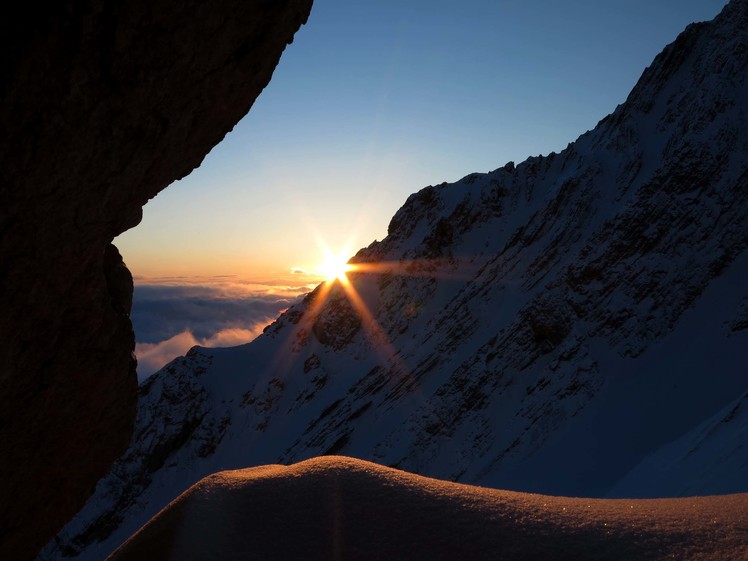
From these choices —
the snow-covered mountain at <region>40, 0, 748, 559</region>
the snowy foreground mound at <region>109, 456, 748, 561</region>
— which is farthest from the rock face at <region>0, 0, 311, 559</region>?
the snow-covered mountain at <region>40, 0, 748, 559</region>

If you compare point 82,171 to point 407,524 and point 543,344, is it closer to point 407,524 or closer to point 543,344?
point 407,524

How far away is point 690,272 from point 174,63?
37713mm

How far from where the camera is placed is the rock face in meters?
6.08

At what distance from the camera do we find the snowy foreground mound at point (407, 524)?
495 centimetres

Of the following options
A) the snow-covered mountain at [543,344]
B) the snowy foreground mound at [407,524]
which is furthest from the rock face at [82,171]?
the snow-covered mountain at [543,344]

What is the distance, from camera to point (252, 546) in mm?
5082

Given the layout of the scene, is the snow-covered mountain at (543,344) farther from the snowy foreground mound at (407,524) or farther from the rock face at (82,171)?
the rock face at (82,171)

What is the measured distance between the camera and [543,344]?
40156 mm

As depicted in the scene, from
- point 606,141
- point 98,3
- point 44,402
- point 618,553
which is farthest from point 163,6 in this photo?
point 606,141

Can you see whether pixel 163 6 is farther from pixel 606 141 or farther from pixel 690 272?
pixel 606 141

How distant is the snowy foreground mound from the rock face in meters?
3.60

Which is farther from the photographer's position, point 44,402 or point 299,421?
point 299,421

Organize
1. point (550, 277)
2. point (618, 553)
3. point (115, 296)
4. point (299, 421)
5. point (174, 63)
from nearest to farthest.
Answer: point (618, 553)
point (174, 63)
point (115, 296)
point (550, 277)
point (299, 421)

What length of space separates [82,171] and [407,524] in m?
5.78
